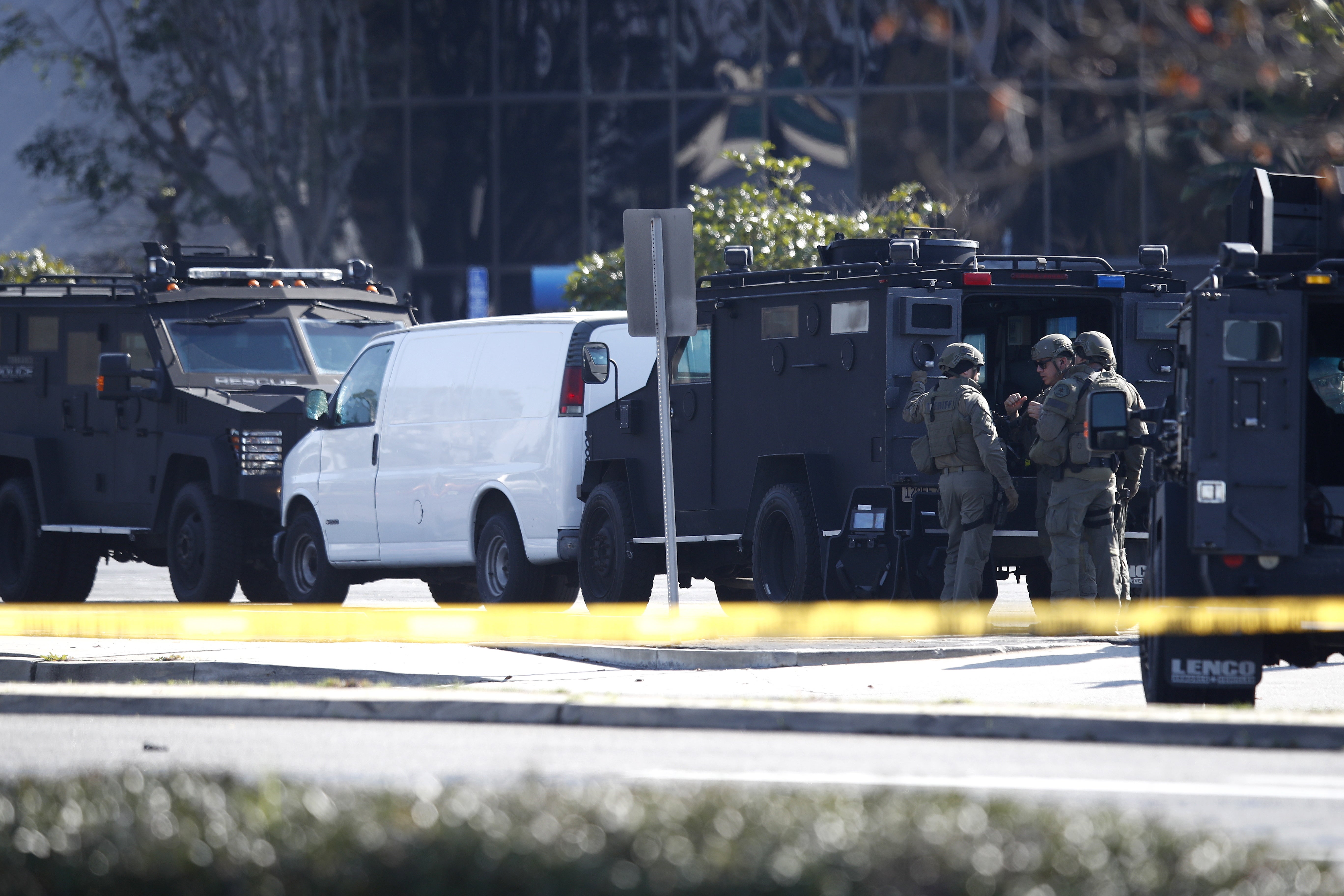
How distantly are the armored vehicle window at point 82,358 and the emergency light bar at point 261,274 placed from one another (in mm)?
971

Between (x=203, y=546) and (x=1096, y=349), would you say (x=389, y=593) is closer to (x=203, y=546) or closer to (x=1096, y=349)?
(x=203, y=546)

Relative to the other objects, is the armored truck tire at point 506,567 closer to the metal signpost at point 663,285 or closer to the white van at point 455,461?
the white van at point 455,461

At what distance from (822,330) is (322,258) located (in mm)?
20805

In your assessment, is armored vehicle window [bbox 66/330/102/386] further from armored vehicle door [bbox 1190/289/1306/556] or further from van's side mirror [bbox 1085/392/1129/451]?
armored vehicle door [bbox 1190/289/1306/556]

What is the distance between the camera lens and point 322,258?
34.2 m

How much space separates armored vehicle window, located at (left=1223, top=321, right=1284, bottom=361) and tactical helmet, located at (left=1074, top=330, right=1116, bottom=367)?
3.98 metres

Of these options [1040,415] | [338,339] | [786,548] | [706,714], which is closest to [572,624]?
[786,548]

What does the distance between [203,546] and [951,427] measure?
6.78 m

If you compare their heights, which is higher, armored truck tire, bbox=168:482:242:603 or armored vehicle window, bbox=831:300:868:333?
armored vehicle window, bbox=831:300:868:333

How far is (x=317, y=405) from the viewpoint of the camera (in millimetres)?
17219

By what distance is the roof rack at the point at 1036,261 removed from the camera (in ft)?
46.5

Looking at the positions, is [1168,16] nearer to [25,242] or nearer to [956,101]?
[956,101]

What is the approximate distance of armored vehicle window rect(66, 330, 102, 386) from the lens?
741 inches

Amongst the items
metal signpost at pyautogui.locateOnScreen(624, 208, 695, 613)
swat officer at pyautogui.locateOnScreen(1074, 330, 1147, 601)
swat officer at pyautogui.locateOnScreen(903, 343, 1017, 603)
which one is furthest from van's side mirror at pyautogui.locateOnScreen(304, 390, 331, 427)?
swat officer at pyautogui.locateOnScreen(1074, 330, 1147, 601)
